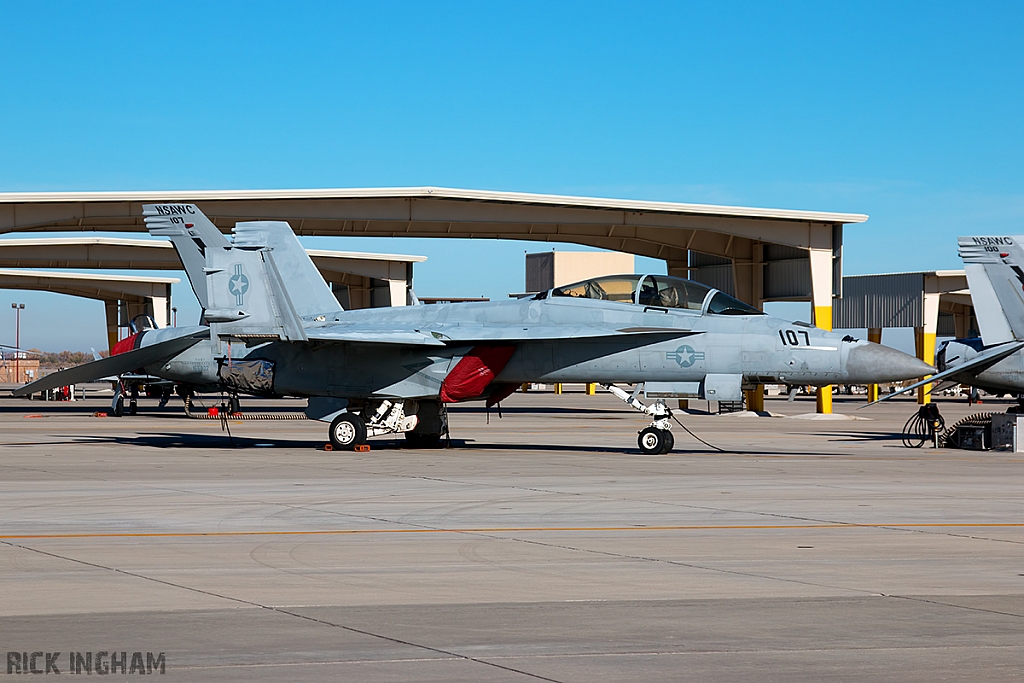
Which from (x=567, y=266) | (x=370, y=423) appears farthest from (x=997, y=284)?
(x=567, y=266)

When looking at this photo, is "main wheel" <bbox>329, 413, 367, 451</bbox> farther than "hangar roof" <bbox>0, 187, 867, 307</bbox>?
No

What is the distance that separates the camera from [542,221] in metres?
38.1

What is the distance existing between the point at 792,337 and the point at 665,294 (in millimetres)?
2361

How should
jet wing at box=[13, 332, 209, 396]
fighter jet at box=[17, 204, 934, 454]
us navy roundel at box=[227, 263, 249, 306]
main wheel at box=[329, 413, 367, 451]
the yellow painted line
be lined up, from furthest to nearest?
jet wing at box=[13, 332, 209, 396] < main wheel at box=[329, 413, 367, 451] < us navy roundel at box=[227, 263, 249, 306] < fighter jet at box=[17, 204, 934, 454] < the yellow painted line

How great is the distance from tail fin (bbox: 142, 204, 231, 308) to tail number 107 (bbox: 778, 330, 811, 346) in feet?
40.8

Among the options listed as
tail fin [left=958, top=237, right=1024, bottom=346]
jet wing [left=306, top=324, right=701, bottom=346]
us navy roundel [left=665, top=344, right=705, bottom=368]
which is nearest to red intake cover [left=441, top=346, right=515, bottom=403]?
jet wing [left=306, top=324, right=701, bottom=346]

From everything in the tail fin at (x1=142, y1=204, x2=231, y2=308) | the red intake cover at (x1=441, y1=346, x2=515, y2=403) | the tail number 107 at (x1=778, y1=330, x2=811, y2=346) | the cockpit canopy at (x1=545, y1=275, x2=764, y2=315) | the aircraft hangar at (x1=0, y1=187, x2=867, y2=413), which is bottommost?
the red intake cover at (x1=441, y1=346, x2=515, y2=403)

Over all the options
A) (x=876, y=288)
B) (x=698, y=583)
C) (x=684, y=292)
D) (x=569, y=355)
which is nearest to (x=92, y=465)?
(x=569, y=355)

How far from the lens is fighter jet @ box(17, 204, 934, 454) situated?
750 inches

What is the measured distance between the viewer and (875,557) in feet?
28.9

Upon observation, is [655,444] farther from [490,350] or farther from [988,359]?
[988,359]

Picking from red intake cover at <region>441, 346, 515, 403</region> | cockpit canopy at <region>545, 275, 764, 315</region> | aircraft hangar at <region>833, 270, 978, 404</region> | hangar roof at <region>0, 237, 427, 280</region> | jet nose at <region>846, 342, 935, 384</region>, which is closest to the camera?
jet nose at <region>846, 342, 935, 384</region>

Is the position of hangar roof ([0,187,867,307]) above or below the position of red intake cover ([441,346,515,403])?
above

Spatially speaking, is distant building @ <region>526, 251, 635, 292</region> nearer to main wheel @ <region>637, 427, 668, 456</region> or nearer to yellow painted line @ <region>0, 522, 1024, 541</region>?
main wheel @ <region>637, 427, 668, 456</region>
